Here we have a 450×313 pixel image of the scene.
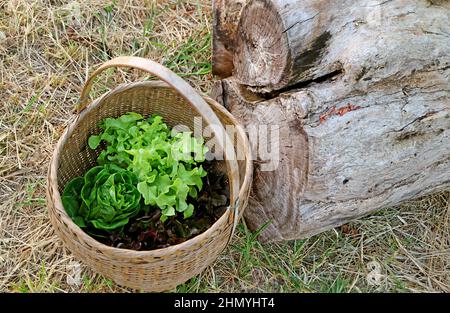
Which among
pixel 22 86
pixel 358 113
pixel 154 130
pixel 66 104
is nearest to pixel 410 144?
pixel 358 113

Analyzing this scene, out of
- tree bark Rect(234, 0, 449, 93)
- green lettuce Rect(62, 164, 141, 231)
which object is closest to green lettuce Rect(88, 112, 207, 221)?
green lettuce Rect(62, 164, 141, 231)

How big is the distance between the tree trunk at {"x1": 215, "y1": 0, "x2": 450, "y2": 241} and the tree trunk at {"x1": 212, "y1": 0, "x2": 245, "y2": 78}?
0.40 feet

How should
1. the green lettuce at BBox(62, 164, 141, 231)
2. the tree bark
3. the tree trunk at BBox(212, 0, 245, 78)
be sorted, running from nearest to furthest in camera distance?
the tree bark → the green lettuce at BBox(62, 164, 141, 231) → the tree trunk at BBox(212, 0, 245, 78)

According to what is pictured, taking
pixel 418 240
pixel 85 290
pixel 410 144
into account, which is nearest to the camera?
pixel 410 144

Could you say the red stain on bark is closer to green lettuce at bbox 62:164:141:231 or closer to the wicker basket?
the wicker basket

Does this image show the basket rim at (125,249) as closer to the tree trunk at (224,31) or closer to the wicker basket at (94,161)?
the wicker basket at (94,161)

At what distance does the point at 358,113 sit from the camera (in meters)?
1.59

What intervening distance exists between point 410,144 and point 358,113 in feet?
0.73

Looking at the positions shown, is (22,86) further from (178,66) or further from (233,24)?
(233,24)

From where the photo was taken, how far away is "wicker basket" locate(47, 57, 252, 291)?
1.46 meters

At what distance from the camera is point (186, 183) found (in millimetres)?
1774

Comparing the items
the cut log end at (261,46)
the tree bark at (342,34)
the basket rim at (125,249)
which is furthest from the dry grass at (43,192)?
the tree bark at (342,34)

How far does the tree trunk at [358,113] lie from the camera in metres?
1.58

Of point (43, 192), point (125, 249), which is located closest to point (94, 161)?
point (43, 192)
